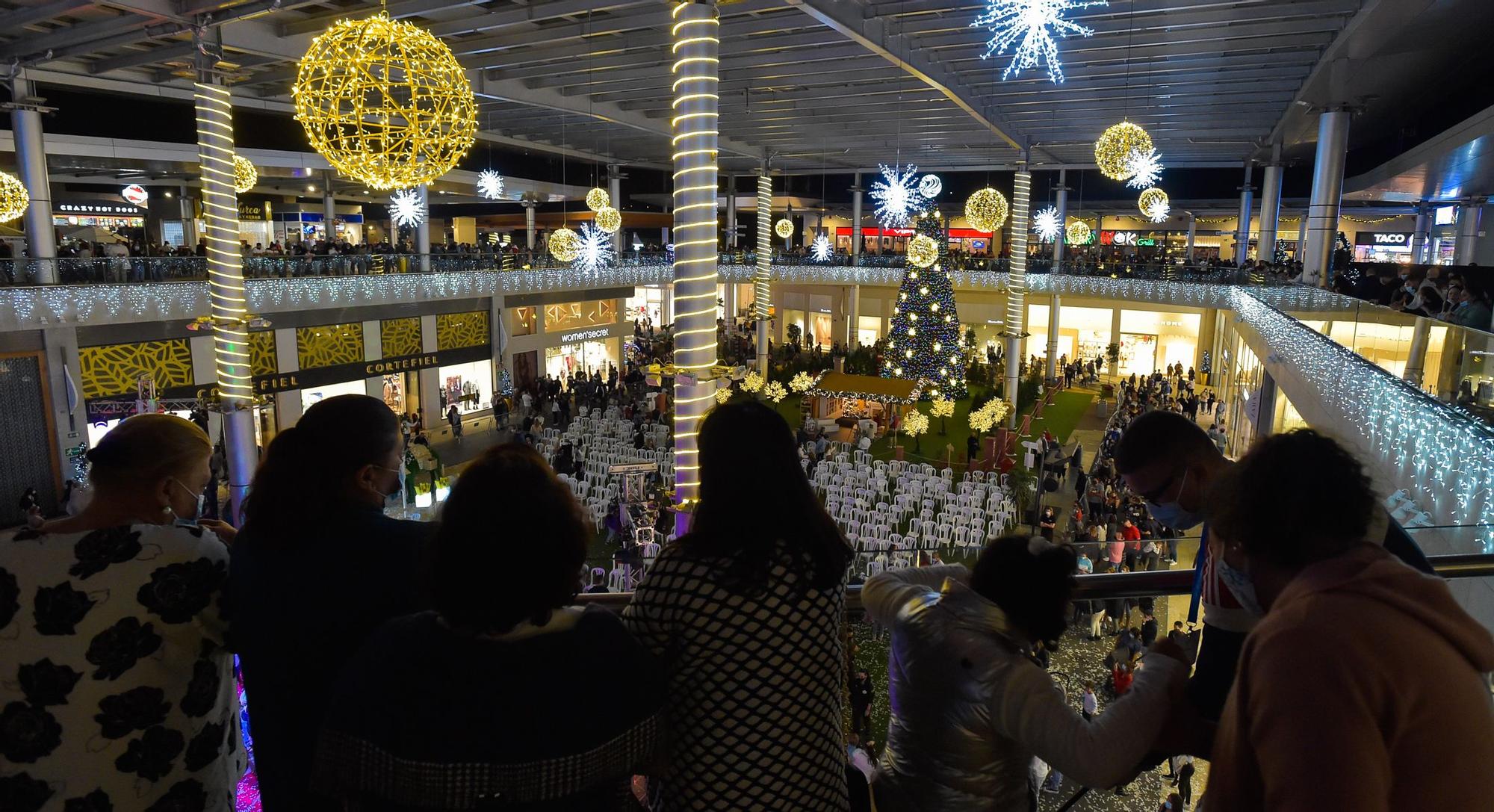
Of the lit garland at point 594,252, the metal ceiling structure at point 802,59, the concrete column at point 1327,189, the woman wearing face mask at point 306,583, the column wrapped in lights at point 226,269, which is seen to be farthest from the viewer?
the lit garland at point 594,252

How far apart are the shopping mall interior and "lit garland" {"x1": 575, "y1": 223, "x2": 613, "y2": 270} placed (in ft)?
0.46

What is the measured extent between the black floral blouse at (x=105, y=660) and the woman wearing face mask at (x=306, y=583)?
5.1 inches

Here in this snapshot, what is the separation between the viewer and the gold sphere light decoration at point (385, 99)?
15.0 ft

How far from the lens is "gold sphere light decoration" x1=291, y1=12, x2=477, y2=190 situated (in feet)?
15.0

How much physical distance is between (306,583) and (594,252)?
21.5 metres

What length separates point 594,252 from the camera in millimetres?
22281

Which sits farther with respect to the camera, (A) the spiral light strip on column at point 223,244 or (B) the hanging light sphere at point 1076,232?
(B) the hanging light sphere at point 1076,232

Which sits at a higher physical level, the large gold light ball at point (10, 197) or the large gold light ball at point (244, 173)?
the large gold light ball at point (244, 173)

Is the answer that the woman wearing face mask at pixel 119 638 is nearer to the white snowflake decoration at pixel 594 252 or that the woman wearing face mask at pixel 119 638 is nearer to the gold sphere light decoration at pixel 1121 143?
the gold sphere light decoration at pixel 1121 143

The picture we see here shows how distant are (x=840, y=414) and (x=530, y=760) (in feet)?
61.5

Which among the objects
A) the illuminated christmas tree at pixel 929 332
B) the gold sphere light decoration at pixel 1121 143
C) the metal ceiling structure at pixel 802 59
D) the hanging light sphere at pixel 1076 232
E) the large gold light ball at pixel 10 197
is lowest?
the illuminated christmas tree at pixel 929 332

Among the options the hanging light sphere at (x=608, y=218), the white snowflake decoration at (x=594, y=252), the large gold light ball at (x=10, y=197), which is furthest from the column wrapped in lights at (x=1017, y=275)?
the large gold light ball at (x=10, y=197)

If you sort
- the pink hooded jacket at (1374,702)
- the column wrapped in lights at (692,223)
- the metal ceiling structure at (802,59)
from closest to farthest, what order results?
the pink hooded jacket at (1374,702) → the column wrapped in lights at (692,223) → the metal ceiling structure at (802,59)

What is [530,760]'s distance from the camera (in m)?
1.19
